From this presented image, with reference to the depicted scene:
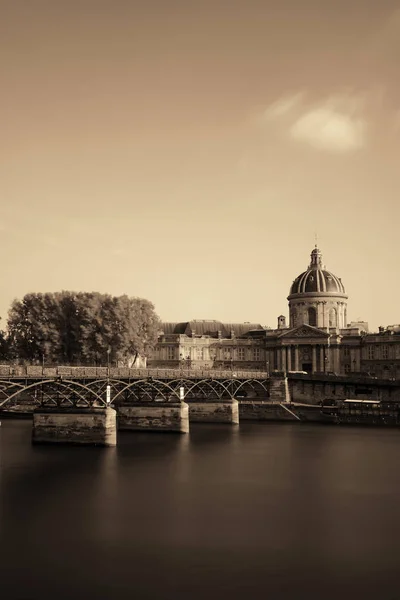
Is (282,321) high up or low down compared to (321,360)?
up

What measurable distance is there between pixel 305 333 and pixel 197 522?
10834 centimetres

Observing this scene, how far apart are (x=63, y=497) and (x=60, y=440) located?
56.4ft

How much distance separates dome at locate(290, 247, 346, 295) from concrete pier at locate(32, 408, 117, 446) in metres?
97.7

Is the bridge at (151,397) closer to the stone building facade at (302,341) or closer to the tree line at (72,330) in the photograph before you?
the tree line at (72,330)

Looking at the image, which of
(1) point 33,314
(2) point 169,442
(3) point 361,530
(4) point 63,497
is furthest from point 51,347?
(3) point 361,530

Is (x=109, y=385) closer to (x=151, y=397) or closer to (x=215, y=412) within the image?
(x=151, y=397)

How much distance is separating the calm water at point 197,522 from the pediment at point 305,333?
259 ft

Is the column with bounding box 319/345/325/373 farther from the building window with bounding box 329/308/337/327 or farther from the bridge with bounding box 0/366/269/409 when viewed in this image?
the bridge with bounding box 0/366/269/409

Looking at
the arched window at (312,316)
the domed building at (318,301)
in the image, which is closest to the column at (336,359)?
the domed building at (318,301)

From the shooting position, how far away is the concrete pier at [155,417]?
73.3 metres

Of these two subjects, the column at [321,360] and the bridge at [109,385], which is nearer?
the bridge at [109,385]

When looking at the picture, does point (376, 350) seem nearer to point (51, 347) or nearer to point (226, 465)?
point (51, 347)

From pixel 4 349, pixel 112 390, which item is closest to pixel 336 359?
pixel 4 349

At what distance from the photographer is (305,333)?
14375 cm
